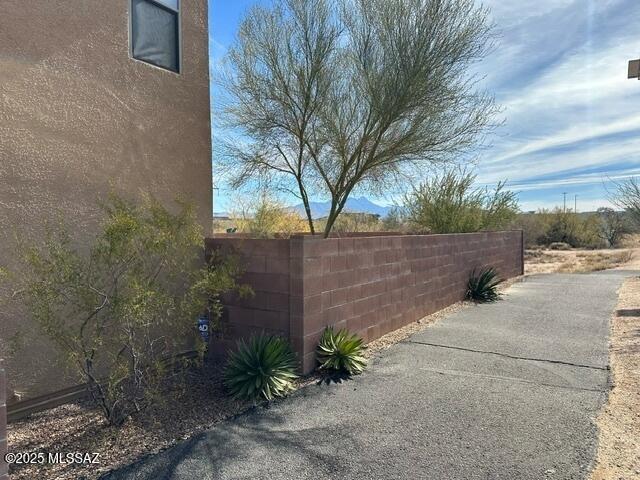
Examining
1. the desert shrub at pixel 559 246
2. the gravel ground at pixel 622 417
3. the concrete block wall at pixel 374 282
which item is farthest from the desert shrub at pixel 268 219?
the desert shrub at pixel 559 246

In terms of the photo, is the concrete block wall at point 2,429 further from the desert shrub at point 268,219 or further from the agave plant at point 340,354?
the desert shrub at point 268,219

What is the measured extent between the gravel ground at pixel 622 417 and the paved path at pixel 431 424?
111 mm

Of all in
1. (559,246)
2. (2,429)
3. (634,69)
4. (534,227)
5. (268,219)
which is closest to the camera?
(2,429)

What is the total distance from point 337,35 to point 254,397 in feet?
23.7

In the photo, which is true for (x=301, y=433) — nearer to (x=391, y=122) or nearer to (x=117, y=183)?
(x=117, y=183)

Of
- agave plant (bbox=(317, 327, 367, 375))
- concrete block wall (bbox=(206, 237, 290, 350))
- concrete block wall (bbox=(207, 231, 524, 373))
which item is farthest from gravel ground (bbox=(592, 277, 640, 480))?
concrete block wall (bbox=(206, 237, 290, 350))

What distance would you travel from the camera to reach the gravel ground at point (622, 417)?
343 cm

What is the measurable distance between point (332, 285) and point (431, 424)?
2340mm

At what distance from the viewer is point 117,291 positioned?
3.89 m

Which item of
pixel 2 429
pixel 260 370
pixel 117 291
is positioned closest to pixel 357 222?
pixel 260 370

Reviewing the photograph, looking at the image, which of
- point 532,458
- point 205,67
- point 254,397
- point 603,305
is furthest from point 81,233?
point 603,305

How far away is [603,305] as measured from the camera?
Result: 412 inches

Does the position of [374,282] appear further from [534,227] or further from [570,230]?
[570,230]

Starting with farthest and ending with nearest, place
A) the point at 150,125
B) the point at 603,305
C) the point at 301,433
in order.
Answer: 1. the point at 603,305
2. the point at 150,125
3. the point at 301,433
